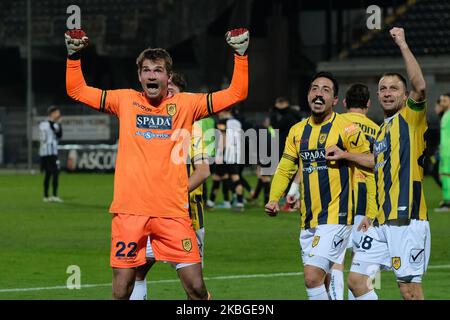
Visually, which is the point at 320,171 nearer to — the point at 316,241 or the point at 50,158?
the point at 316,241

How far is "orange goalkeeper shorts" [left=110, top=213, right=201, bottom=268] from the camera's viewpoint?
27.9 ft

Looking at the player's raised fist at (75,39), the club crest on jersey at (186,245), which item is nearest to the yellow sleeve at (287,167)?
the club crest on jersey at (186,245)

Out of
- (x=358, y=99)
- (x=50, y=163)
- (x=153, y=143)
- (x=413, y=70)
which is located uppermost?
(x=413, y=70)

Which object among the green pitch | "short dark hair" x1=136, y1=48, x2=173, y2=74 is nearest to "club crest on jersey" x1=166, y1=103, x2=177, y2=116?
"short dark hair" x1=136, y1=48, x2=173, y2=74

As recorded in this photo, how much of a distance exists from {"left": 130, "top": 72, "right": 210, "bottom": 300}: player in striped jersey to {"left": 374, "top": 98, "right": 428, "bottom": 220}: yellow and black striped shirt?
68.4 inches

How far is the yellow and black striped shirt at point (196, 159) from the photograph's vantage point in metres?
10.0

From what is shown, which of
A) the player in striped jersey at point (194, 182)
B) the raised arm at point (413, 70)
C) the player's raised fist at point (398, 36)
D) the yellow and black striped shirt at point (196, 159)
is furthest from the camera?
the yellow and black striped shirt at point (196, 159)

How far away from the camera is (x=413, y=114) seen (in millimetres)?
8812

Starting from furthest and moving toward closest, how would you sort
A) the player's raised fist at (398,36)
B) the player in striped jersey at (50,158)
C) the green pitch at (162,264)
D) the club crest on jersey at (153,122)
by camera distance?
the player in striped jersey at (50,158) → the green pitch at (162,264) → the club crest on jersey at (153,122) → the player's raised fist at (398,36)

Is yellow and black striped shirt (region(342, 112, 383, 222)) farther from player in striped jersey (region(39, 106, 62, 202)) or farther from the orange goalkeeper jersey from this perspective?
player in striped jersey (region(39, 106, 62, 202))

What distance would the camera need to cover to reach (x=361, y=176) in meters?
10.1

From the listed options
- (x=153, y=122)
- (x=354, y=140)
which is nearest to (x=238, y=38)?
(x=153, y=122)

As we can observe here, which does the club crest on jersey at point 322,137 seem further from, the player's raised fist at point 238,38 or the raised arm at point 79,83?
the raised arm at point 79,83

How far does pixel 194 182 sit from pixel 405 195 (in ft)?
6.47
